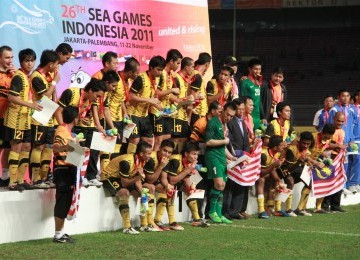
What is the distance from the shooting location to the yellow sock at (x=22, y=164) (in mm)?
11758

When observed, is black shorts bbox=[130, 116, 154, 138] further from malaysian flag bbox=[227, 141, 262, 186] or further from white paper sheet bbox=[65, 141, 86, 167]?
white paper sheet bbox=[65, 141, 86, 167]

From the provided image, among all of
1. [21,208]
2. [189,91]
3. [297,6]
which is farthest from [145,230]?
[297,6]

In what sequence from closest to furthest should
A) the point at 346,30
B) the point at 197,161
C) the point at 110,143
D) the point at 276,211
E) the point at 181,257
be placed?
the point at 181,257
the point at 110,143
the point at 197,161
the point at 276,211
the point at 346,30

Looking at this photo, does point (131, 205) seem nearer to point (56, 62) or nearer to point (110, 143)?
point (110, 143)

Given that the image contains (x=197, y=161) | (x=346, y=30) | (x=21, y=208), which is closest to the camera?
(x=21, y=208)

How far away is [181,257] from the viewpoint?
33.7 ft

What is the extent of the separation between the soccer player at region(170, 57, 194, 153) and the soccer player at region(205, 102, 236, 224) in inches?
23.8

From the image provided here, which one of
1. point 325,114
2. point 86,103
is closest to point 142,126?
point 86,103

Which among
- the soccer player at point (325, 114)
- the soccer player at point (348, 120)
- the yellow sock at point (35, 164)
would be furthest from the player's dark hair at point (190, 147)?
the soccer player at point (325, 114)

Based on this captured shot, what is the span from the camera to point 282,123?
15.4 metres

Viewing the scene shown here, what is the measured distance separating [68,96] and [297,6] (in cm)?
2555

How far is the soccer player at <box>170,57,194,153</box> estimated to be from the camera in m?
14.2

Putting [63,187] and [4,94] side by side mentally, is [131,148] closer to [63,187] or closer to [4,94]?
[4,94]

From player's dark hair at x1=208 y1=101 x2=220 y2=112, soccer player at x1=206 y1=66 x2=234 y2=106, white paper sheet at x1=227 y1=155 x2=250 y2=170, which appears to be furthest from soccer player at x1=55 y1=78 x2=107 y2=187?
soccer player at x1=206 y1=66 x2=234 y2=106
